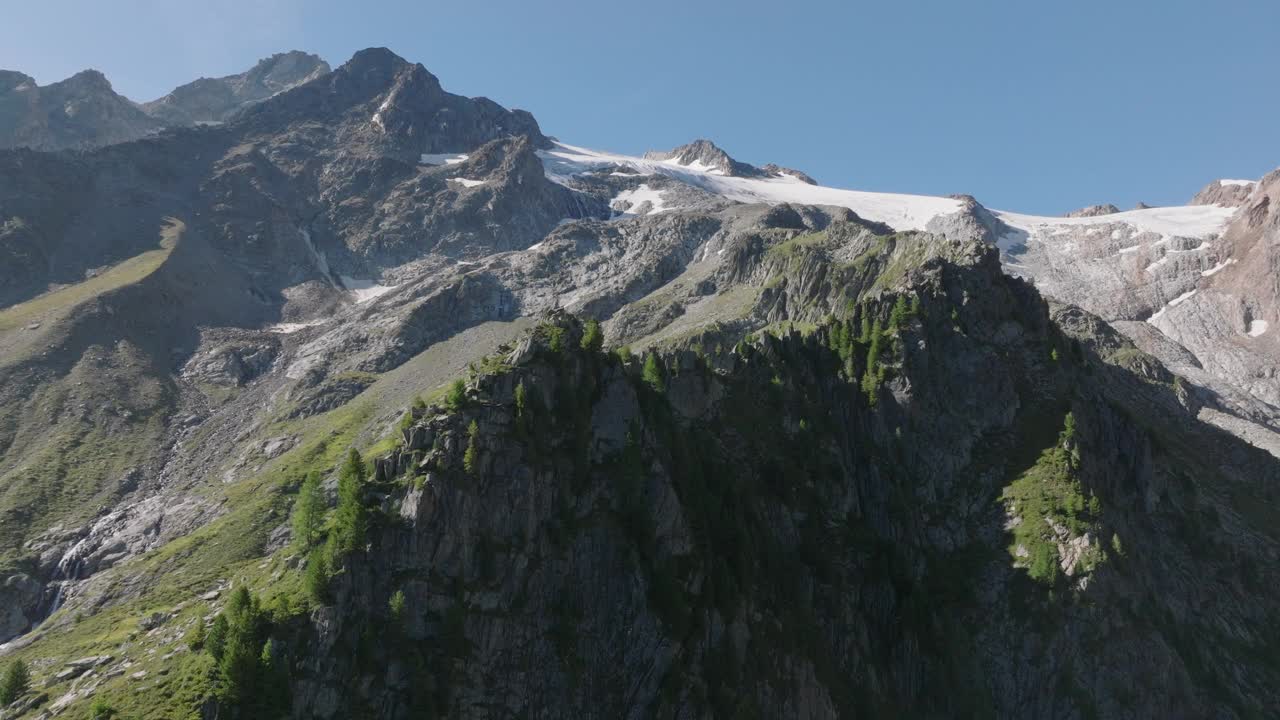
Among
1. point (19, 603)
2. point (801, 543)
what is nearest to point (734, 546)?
point (801, 543)

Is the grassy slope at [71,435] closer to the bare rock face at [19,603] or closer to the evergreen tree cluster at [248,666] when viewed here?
the bare rock face at [19,603]

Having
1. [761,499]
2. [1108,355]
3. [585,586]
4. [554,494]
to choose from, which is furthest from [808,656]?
[1108,355]

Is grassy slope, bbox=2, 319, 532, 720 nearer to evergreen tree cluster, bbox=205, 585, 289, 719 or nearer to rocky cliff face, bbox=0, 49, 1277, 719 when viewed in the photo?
rocky cliff face, bbox=0, 49, 1277, 719

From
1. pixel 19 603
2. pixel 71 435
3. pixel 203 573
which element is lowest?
pixel 19 603

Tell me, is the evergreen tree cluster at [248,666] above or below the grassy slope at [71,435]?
above

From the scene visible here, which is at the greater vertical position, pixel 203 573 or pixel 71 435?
pixel 203 573

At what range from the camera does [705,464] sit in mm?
93438

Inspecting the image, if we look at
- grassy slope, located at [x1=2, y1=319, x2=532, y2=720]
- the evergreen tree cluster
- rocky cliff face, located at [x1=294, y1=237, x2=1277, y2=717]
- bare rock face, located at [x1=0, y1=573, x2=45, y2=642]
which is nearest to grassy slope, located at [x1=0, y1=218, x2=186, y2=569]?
bare rock face, located at [x1=0, y1=573, x2=45, y2=642]

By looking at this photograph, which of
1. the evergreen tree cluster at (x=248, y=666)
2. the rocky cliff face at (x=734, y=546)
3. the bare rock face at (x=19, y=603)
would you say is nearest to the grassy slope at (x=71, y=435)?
the rocky cliff face at (x=734, y=546)

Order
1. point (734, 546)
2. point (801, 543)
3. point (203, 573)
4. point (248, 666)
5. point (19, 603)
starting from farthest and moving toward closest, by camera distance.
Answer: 1. point (19, 603)
2. point (203, 573)
3. point (801, 543)
4. point (734, 546)
5. point (248, 666)

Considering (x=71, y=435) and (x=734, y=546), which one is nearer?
(x=734, y=546)

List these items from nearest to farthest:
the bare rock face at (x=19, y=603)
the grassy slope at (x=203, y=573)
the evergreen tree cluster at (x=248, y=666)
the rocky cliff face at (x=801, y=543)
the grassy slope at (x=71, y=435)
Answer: the evergreen tree cluster at (x=248, y=666), the grassy slope at (x=203, y=573), the rocky cliff face at (x=801, y=543), the bare rock face at (x=19, y=603), the grassy slope at (x=71, y=435)

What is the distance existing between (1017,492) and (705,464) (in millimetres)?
38334

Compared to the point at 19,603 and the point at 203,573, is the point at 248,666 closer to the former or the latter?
the point at 203,573
